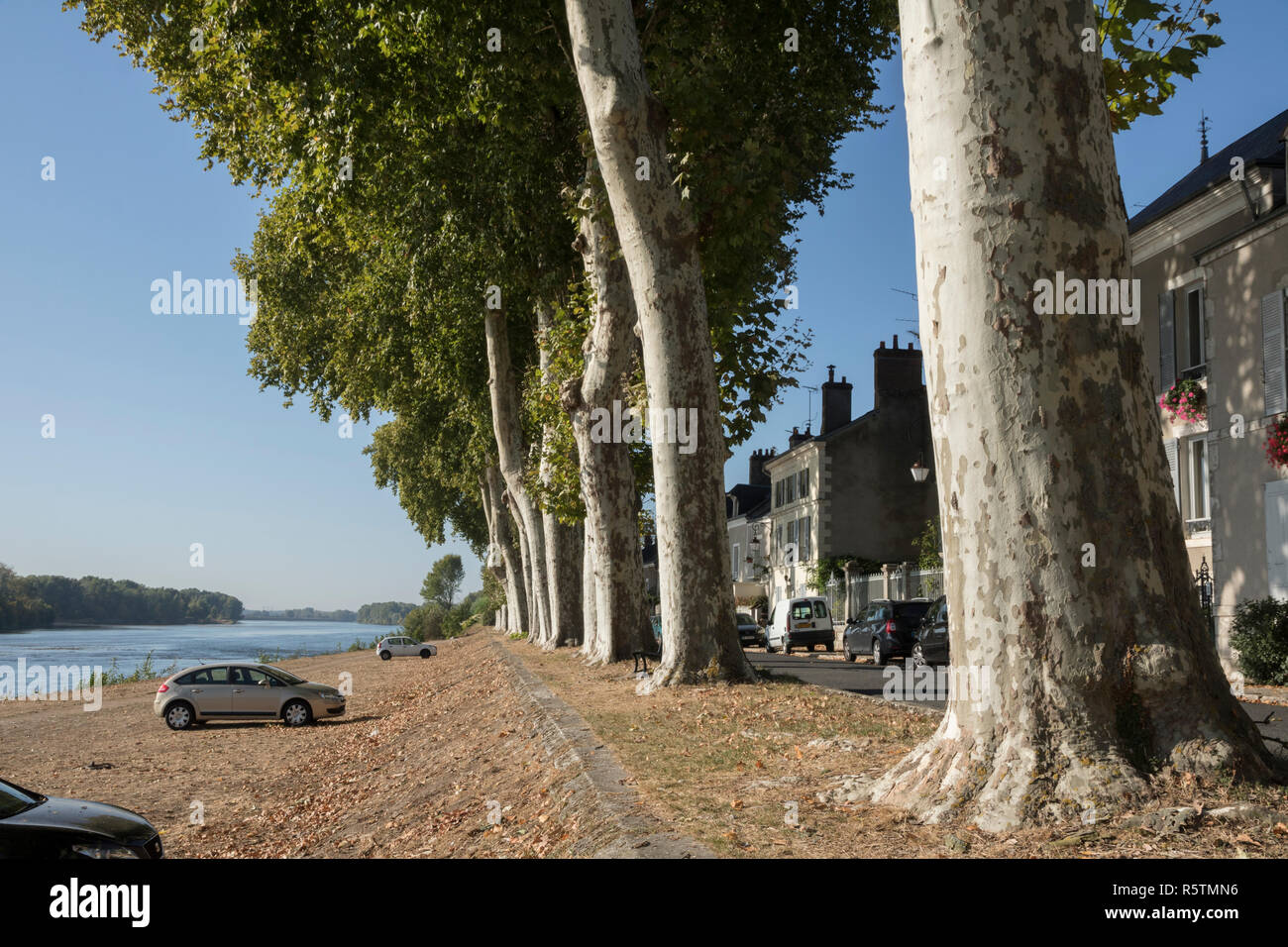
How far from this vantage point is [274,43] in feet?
53.3

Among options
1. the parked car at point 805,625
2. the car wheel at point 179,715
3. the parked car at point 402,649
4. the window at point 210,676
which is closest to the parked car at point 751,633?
the parked car at point 805,625

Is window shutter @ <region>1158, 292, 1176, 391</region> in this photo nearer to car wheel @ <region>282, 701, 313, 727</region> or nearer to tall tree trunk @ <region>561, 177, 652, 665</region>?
tall tree trunk @ <region>561, 177, 652, 665</region>

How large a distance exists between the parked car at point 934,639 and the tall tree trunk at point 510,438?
11130 mm

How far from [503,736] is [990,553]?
325 inches

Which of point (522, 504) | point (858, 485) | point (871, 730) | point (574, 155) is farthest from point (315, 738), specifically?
point (858, 485)

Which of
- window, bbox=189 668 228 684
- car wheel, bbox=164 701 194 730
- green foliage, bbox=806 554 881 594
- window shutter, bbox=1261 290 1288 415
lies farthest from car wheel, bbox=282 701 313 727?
green foliage, bbox=806 554 881 594

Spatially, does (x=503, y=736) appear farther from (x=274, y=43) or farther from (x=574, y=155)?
(x=574, y=155)

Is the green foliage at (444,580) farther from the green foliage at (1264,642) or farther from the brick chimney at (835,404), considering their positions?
the green foliage at (1264,642)

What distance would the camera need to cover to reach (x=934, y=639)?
69.5ft

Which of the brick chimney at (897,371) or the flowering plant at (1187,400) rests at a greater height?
the brick chimney at (897,371)

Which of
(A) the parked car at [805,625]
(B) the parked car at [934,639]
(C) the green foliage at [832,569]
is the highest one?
(C) the green foliage at [832,569]

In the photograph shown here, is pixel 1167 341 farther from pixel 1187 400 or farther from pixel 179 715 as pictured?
pixel 179 715

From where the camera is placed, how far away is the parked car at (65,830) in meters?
6.87
